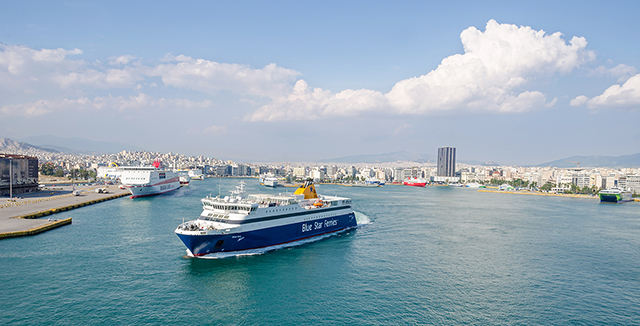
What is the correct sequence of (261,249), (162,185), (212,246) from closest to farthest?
(212,246), (261,249), (162,185)

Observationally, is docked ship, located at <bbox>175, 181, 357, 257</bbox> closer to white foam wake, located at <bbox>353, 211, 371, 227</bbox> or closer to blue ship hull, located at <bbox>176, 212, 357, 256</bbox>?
blue ship hull, located at <bbox>176, 212, 357, 256</bbox>

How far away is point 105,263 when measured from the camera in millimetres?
19047

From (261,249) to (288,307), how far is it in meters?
8.41

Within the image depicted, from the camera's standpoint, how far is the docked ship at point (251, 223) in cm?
2022

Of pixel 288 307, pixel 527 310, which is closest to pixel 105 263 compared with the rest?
pixel 288 307

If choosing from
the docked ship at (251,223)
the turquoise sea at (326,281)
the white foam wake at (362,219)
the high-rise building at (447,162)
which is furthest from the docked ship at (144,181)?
the high-rise building at (447,162)

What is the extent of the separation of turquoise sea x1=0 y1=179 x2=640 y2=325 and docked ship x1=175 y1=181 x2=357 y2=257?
1.06 metres

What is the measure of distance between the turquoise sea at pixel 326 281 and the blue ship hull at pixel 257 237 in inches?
33.8

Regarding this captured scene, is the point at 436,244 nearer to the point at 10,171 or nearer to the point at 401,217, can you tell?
the point at 401,217

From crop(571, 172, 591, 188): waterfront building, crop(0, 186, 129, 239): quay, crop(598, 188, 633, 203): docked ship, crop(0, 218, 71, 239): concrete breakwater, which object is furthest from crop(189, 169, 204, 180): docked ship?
crop(571, 172, 591, 188): waterfront building

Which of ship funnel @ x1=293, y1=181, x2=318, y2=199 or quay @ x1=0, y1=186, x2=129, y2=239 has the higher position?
ship funnel @ x1=293, y1=181, x2=318, y2=199

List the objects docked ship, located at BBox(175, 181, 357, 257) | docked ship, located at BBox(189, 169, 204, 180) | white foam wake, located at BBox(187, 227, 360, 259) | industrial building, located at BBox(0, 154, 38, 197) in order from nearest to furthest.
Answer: docked ship, located at BBox(175, 181, 357, 257) → white foam wake, located at BBox(187, 227, 360, 259) → industrial building, located at BBox(0, 154, 38, 197) → docked ship, located at BBox(189, 169, 204, 180)

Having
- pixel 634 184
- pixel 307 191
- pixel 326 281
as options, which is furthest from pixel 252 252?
pixel 634 184

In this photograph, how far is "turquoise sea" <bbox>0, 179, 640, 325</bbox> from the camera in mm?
13680
